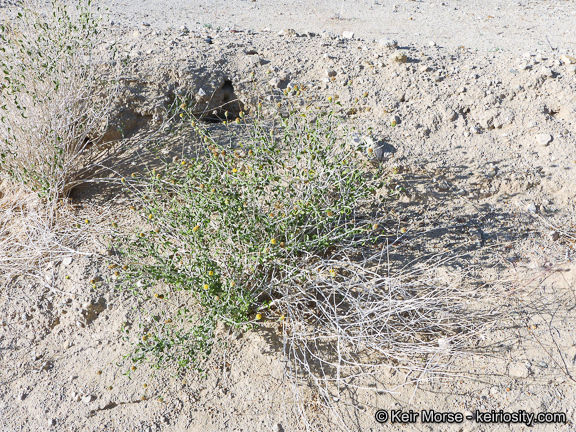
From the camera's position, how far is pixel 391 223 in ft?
10.2

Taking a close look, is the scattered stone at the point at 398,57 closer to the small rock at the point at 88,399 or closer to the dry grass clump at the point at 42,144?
the dry grass clump at the point at 42,144

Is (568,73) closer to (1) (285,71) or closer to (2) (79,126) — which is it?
(1) (285,71)

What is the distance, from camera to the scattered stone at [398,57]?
3.79 m

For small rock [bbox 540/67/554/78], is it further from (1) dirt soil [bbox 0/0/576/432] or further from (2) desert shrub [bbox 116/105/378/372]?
(2) desert shrub [bbox 116/105/378/372]

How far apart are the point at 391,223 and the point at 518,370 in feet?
3.68

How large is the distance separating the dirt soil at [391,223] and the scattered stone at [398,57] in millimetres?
37

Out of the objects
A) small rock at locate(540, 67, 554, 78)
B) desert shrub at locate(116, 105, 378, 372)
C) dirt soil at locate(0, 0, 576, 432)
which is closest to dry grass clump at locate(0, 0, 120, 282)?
→ dirt soil at locate(0, 0, 576, 432)

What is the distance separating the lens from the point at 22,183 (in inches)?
127

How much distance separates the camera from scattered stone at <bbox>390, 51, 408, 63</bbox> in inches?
149

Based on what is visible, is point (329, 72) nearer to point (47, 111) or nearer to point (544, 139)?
point (544, 139)

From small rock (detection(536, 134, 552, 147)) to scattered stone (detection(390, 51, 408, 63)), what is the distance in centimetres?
120

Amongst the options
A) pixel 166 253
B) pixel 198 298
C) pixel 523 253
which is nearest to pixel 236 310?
pixel 198 298

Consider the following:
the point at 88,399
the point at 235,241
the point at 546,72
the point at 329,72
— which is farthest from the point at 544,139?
the point at 88,399

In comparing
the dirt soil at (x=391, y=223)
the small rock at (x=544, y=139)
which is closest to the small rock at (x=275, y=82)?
the dirt soil at (x=391, y=223)
